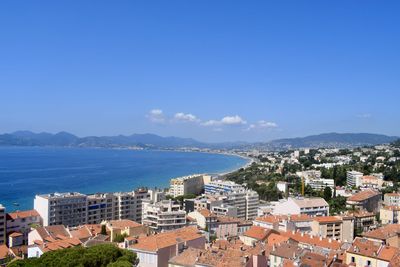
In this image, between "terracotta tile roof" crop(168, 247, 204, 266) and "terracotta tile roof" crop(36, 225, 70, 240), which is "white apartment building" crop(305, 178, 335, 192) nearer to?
"terracotta tile roof" crop(36, 225, 70, 240)

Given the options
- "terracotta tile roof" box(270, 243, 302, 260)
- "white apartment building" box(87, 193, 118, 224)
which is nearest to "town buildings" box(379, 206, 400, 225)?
"terracotta tile roof" box(270, 243, 302, 260)

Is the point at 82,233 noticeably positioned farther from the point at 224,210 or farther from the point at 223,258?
the point at 224,210

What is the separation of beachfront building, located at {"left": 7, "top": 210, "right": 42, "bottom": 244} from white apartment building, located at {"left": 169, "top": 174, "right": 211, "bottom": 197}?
94.9 ft

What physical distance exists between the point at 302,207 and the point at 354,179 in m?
34.6

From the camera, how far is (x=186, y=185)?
2724 inches

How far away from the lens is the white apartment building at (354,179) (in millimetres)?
72819

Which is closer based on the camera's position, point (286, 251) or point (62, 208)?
point (286, 251)

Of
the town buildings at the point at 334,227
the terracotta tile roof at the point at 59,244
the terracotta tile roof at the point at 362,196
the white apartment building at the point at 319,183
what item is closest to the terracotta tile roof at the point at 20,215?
the terracotta tile roof at the point at 59,244

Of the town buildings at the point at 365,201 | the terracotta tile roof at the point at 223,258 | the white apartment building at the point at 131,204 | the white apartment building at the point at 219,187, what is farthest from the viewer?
the white apartment building at the point at 219,187

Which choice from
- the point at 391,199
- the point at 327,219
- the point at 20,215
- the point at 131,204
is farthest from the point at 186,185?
the point at 327,219

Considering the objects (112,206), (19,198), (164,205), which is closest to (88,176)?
(19,198)

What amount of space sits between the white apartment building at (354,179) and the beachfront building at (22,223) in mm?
50957

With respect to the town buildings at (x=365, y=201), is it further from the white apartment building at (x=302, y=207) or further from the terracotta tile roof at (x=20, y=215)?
the terracotta tile roof at (x=20, y=215)

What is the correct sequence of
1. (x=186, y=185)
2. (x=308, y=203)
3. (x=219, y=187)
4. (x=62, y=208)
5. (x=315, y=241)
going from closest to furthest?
(x=315, y=241), (x=62, y=208), (x=308, y=203), (x=219, y=187), (x=186, y=185)
